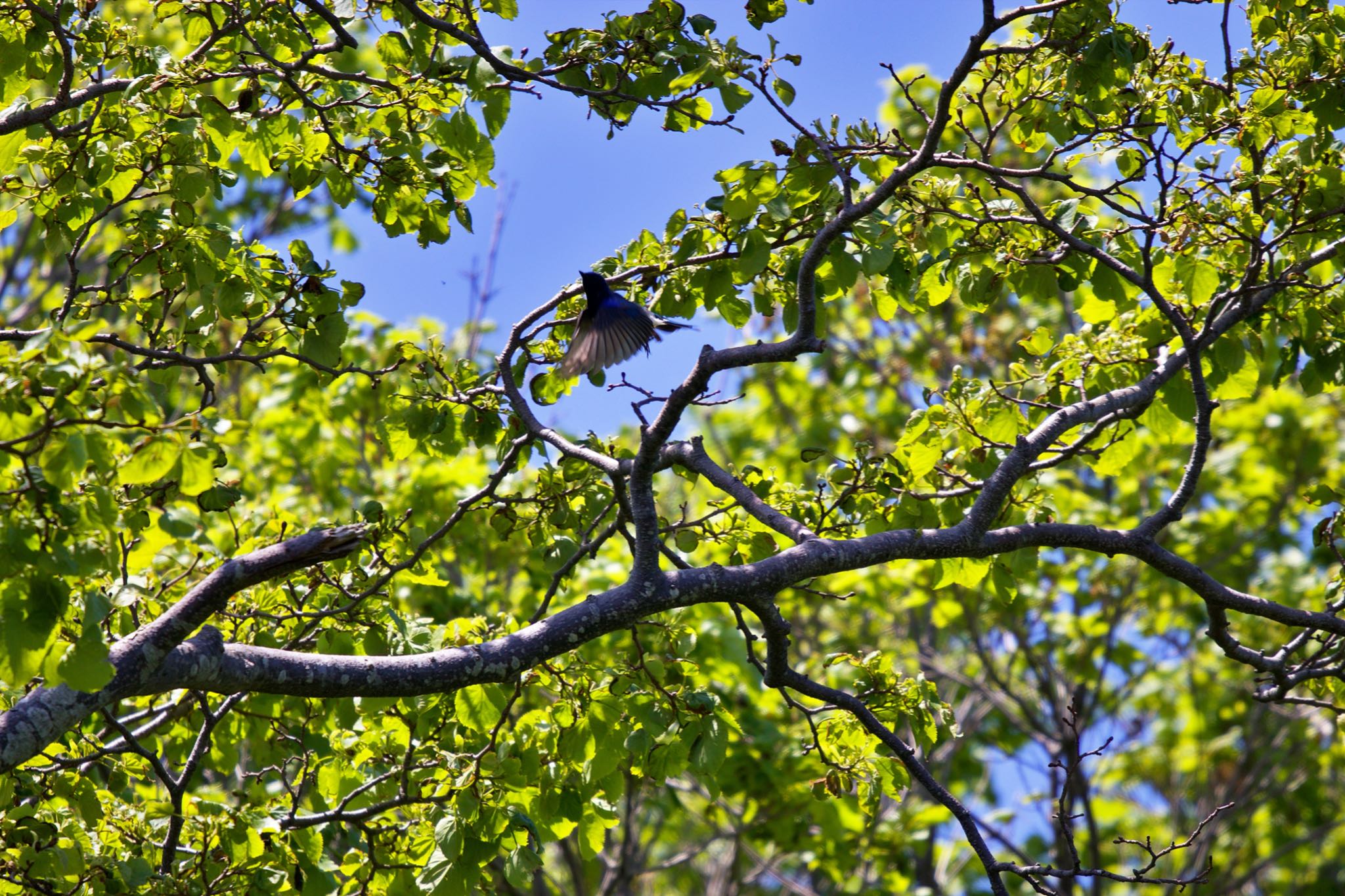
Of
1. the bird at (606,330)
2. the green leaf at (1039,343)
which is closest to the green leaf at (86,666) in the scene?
the bird at (606,330)

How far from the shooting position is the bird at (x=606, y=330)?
151 inches

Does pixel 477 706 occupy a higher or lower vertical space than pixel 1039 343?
lower

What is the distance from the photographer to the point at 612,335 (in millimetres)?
3861

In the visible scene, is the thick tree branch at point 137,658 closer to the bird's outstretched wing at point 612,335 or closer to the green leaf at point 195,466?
the green leaf at point 195,466

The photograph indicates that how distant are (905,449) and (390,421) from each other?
1.70 m

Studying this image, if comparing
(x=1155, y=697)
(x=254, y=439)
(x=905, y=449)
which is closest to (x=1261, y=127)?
(x=905, y=449)

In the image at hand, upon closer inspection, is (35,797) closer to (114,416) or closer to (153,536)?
(153,536)

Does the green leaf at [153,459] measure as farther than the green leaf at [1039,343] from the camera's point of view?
A: No

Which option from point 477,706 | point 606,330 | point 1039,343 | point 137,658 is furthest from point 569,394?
point 137,658

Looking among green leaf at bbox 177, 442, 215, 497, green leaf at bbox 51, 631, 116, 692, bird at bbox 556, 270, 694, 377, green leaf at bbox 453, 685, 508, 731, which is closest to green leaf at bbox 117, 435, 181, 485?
green leaf at bbox 177, 442, 215, 497

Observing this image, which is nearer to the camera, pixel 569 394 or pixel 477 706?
pixel 477 706

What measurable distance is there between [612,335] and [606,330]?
0.03 metres

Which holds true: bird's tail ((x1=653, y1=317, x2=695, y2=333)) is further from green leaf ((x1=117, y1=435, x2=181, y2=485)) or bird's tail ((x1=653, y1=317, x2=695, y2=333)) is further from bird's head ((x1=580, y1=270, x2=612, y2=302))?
green leaf ((x1=117, y1=435, x2=181, y2=485))

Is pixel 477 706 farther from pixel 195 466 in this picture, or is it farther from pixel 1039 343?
pixel 1039 343
